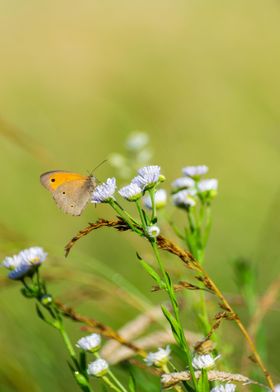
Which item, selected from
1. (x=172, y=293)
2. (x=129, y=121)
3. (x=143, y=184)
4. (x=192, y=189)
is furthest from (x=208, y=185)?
(x=129, y=121)

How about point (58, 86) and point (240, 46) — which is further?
point (58, 86)

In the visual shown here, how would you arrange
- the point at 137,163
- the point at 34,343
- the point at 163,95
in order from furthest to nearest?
the point at 163,95 < the point at 137,163 < the point at 34,343

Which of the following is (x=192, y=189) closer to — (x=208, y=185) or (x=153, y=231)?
(x=208, y=185)

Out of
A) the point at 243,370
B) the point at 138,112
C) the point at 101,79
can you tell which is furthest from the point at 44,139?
the point at 243,370

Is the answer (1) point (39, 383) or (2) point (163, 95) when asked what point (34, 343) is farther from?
(2) point (163, 95)

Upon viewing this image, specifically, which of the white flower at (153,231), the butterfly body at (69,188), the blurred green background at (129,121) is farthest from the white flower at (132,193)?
the blurred green background at (129,121)

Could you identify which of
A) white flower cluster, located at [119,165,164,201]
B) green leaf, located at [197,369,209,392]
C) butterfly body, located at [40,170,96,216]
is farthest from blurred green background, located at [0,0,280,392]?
green leaf, located at [197,369,209,392]

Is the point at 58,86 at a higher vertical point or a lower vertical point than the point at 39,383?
higher
